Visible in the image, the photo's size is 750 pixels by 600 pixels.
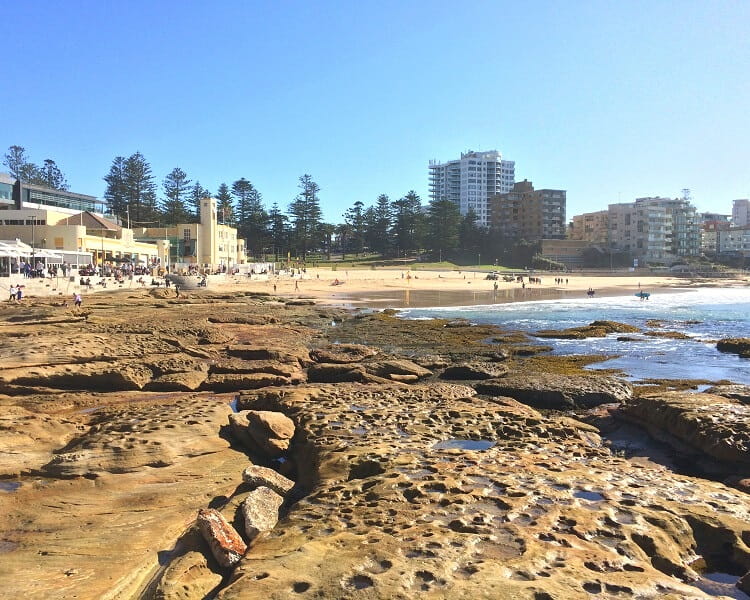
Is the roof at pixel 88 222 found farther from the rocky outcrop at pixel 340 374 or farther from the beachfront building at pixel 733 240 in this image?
the beachfront building at pixel 733 240

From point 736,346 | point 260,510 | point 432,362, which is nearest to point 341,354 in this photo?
point 432,362

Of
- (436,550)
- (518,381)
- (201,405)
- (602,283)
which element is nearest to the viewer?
(436,550)

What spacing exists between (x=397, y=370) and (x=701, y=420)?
7.58 metres

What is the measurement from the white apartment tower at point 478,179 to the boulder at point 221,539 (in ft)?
596

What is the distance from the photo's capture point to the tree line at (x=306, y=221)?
99375 millimetres

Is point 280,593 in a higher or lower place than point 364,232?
lower

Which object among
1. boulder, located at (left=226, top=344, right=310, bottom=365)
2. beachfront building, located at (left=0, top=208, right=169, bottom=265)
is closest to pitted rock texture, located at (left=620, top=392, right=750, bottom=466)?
boulder, located at (left=226, top=344, right=310, bottom=365)

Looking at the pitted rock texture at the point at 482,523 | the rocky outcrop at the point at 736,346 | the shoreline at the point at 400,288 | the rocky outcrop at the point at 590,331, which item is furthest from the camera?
the shoreline at the point at 400,288

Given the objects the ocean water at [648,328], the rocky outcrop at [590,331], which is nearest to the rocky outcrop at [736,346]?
the ocean water at [648,328]

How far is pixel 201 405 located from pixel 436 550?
659 centimetres

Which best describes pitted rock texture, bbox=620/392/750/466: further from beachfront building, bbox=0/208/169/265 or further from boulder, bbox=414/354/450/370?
beachfront building, bbox=0/208/169/265

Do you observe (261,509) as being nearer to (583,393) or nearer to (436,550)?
(436,550)

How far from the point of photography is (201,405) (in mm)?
10094

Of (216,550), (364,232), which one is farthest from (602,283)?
(216,550)
